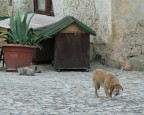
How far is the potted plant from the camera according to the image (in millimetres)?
9211

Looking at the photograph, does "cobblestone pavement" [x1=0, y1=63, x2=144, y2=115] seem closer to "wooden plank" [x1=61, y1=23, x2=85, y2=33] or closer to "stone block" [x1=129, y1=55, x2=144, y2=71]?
"stone block" [x1=129, y1=55, x2=144, y2=71]

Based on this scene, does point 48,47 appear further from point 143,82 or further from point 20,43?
point 143,82

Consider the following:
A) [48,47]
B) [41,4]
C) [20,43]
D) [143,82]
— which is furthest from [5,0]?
[143,82]

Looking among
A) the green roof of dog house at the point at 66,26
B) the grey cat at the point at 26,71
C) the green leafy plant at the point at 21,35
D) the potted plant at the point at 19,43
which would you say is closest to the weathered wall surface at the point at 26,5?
the potted plant at the point at 19,43

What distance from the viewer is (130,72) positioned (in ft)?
30.7

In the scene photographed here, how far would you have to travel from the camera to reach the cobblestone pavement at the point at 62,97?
16.1 feet

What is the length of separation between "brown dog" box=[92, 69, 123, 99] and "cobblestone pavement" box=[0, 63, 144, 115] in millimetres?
124

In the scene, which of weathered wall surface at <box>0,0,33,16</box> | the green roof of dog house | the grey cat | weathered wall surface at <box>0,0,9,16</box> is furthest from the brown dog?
weathered wall surface at <box>0,0,9,16</box>

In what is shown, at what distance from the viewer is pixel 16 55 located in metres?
9.23

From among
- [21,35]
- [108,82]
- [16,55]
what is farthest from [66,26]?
[108,82]

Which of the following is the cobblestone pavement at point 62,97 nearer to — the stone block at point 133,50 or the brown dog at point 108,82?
the brown dog at point 108,82

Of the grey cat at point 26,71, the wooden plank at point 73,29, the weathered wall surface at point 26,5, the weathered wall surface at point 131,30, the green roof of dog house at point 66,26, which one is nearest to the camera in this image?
the grey cat at point 26,71

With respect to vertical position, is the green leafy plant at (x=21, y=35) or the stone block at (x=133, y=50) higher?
the green leafy plant at (x=21, y=35)

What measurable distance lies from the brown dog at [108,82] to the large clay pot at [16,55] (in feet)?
11.7
